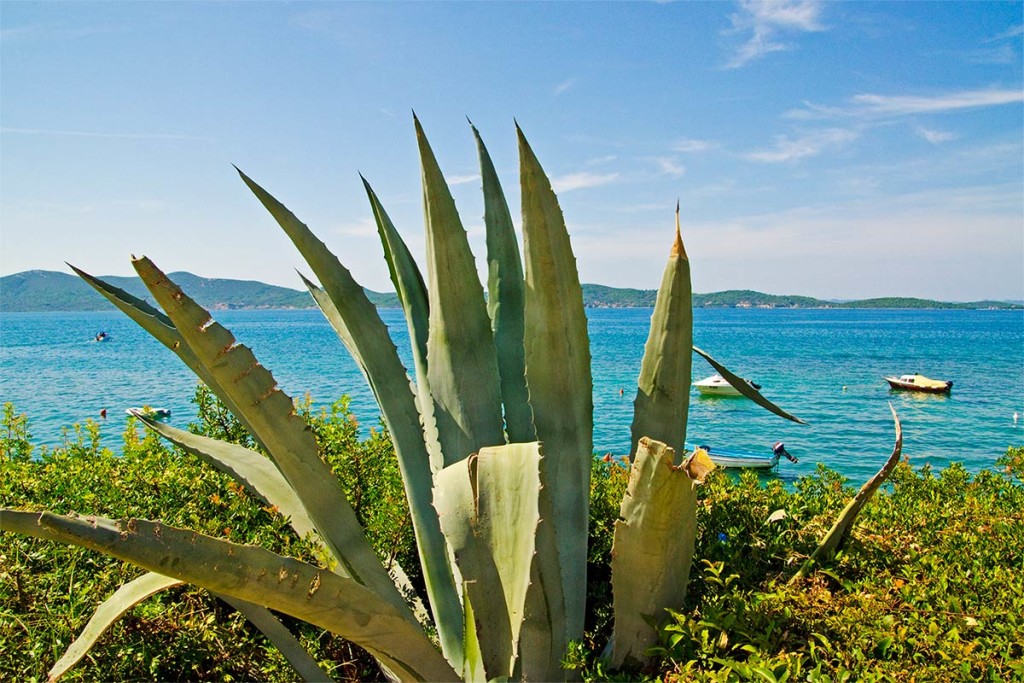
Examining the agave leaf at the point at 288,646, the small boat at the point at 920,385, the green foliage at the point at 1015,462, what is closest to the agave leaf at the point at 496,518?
the agave leaf at the point at 288,646

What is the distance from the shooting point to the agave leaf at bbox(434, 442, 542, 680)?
1735mm

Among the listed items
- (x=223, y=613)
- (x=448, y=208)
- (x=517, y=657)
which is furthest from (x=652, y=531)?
(x=223, y=613)

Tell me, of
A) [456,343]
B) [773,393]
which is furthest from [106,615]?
[773,393]

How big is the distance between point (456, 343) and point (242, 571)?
1.04 m

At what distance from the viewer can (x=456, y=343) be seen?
2.36m

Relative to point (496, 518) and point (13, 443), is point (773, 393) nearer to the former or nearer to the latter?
point (13, 443)

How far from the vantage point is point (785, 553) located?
2656 mm

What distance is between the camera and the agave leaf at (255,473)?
266cm

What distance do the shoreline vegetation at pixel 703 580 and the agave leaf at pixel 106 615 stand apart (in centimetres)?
33

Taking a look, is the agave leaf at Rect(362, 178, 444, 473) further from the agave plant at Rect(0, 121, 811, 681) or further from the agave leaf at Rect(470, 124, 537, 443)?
the agave leaf at Rect(470, 124, 537, 443)

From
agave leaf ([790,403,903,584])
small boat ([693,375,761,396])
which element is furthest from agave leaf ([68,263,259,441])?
small boat ([693,375,761,396])

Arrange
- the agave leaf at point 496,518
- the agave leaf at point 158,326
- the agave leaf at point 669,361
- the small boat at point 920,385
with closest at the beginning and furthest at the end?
the agave leaf at point 496,518 < the agave leaf at point 158,326 < the agave leaf at point 669,361 < the small boat at point 920,385

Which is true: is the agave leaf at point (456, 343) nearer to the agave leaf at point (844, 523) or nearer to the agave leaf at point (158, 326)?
the agave leaf at point (158, 326)

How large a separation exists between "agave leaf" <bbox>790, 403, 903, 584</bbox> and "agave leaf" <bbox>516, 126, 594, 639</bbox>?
2.40 feet
